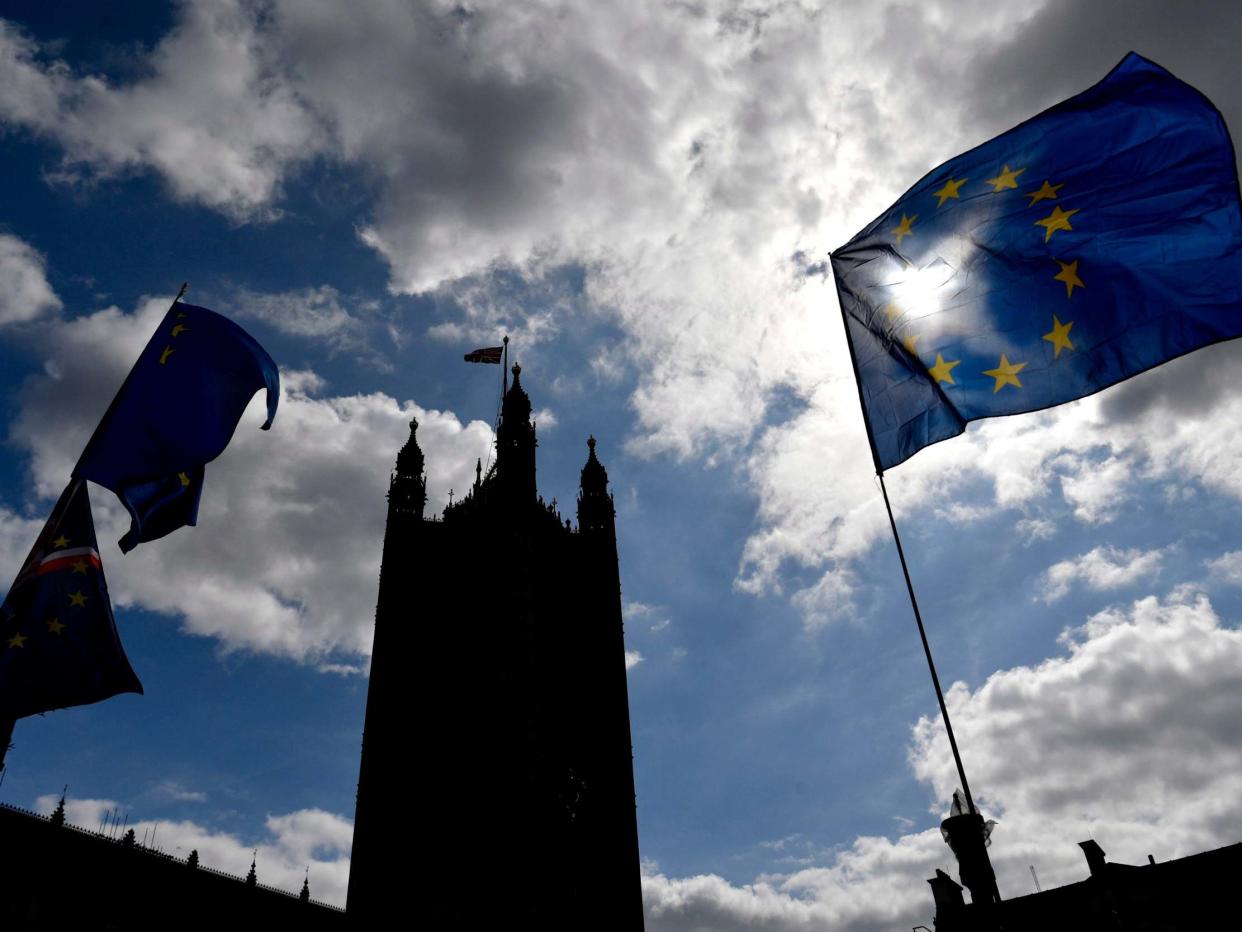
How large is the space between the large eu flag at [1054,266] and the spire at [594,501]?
187ft

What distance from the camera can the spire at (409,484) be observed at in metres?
68.1

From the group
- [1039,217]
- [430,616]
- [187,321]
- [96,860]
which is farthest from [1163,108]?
[430,616]

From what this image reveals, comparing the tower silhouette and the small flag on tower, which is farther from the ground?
the small flag on tower

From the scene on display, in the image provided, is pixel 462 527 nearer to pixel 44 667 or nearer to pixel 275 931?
pixel 275 931

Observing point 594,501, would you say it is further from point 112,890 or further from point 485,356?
point 112,890

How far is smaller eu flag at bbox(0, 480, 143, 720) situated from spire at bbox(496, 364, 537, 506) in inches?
2144

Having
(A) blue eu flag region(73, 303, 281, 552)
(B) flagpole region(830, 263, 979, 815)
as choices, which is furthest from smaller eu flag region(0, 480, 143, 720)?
(B) flagpole region(830, 263, 979, 815)

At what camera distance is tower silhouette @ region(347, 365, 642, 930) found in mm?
52469

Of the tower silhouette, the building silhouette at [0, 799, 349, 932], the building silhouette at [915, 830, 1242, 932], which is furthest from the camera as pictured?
the tower silhouette

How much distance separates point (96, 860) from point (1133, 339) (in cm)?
4817

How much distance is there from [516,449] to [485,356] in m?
9.00

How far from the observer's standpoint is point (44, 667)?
1395 cm

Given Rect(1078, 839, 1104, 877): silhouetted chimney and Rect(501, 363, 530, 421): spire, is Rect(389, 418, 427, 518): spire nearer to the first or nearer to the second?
Rect(501, 363, 530, 421): spire

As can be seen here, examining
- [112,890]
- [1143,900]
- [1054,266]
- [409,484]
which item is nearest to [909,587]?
[1054,266]
